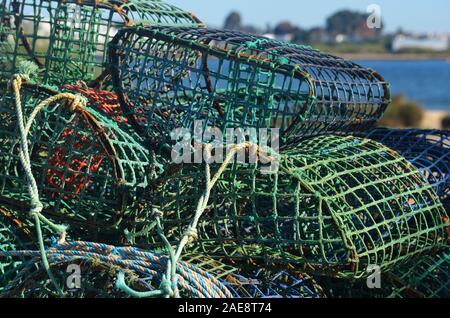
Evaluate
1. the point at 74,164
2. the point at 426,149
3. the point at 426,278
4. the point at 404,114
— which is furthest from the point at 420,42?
the point at 74,164

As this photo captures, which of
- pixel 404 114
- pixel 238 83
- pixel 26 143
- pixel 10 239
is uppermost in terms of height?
pixel 238 83

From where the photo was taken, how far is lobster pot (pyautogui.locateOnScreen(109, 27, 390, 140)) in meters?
3.18

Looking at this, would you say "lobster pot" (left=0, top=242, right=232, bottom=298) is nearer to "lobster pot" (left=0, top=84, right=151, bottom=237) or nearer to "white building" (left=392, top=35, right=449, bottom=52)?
"lobster pot" (left=0, top=84, right=151, bottom=237)

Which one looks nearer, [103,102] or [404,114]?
[103,102]

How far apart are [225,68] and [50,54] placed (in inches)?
38.2

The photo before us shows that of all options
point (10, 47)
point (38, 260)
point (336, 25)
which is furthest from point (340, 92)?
point (336, 25)

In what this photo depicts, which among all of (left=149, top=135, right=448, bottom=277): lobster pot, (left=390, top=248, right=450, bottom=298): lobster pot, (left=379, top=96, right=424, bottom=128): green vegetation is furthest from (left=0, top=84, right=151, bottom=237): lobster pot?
(left=379, top=96, right=424, bottom=128): green vegetation

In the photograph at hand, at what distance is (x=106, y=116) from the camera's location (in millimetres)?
3457

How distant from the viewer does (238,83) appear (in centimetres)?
323

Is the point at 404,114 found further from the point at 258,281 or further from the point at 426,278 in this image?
the point at 258,281

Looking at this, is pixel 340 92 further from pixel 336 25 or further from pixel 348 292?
pixel 336 25

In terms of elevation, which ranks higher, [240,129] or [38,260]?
[240,129]

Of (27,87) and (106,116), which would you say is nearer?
(27,87)

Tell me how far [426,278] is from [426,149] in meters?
0.81
